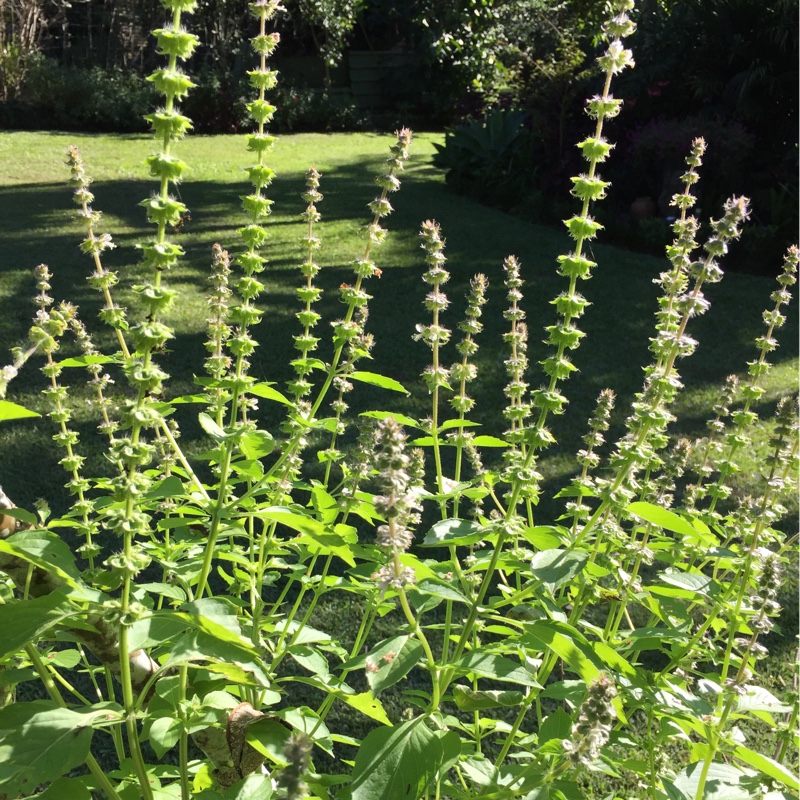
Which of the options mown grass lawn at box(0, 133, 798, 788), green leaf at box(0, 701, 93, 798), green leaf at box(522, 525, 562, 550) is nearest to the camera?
green leaf at box(0, 701, 93, 798)

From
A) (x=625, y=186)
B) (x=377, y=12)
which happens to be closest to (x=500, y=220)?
(x=625, y=186)

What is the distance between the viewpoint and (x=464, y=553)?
15.4ft

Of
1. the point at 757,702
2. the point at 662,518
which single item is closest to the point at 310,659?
the point at 662,518

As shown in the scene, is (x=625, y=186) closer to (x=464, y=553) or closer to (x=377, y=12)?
(x=464, y=553)

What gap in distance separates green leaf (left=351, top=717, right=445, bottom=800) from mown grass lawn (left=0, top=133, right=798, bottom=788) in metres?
3.06

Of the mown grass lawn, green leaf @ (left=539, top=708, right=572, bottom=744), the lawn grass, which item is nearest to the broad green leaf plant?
green leaf @ (left=539, top=708, right=572, bottom=744)

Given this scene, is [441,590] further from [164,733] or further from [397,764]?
[164,733]

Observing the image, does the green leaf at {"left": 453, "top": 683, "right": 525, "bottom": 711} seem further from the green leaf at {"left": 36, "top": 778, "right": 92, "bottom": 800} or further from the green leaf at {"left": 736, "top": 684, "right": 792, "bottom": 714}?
the green leaf at {"left": 36, "top": 778, "right": 92, "bottom": 800}

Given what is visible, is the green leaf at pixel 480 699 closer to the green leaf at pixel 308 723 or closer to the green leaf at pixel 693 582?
the green leaf at pixel 308 723

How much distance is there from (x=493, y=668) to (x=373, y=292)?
737cm

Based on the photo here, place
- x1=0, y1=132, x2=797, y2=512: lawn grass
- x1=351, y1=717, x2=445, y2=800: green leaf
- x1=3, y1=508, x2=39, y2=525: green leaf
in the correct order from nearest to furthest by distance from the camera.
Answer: x1=351, y1=717, x2=445, y2=800: green leaf < x1=3, y1=508, x2=39, y2=525: green leaf < x1=0, y1=132, x2=797, y2=512: lawn grass

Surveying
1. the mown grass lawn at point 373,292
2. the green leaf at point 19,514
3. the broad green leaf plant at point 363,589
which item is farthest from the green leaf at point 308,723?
the mown grass lawn at point 373,292

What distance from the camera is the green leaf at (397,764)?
1.35 m

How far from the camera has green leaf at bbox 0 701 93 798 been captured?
3.99 feet
